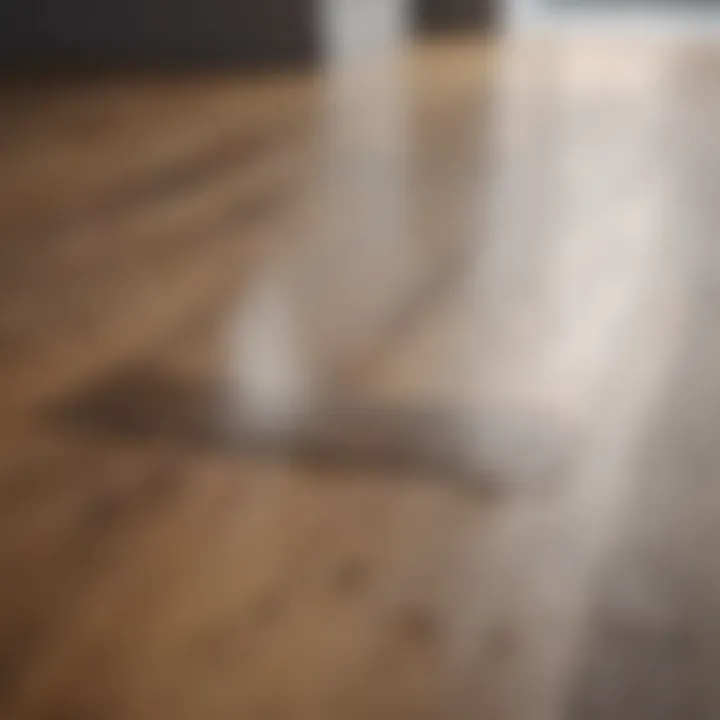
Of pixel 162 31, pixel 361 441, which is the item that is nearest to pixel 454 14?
pixel 162 31

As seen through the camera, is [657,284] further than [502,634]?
Yes

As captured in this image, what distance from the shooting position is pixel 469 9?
4289mm

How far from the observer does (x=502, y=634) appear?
77cm

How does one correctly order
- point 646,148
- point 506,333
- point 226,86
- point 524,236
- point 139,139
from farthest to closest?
point 226,86, point 139,139, point 646,148, point 524,236, point 506,333

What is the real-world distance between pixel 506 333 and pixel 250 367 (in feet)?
0.85

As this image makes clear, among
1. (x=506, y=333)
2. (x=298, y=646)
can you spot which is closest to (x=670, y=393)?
(x=506, y=333)

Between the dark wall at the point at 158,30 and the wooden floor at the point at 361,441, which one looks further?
the dark wall at the point at 158,30

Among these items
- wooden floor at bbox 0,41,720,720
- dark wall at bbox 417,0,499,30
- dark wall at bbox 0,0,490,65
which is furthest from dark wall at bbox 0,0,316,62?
wooden floor at bbox 0,41,720,720

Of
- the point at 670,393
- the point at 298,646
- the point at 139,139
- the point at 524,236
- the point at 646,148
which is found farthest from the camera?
the point at 139,139

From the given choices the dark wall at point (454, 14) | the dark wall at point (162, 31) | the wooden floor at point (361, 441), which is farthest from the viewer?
the dark wall at point (454, 14)

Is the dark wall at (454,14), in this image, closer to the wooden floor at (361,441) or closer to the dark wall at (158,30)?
the dark wall at (158,30)

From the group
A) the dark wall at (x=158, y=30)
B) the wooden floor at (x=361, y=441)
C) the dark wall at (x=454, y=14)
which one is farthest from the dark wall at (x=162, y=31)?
the wooden floor at (x=361, y=441)

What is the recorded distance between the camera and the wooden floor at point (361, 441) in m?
0.75

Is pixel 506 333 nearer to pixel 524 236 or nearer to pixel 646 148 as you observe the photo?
pixel 524 236
